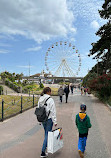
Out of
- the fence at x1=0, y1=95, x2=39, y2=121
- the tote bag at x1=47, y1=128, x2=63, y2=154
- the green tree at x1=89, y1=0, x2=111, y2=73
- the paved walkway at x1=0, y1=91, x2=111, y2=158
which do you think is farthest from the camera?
the green tree at x1=89, y1=0, x2=111, y2=73

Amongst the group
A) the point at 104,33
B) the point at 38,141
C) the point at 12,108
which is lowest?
the point at 38,141

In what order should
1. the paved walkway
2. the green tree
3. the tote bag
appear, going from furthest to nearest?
the green tree → the paved walkway → the tote bag

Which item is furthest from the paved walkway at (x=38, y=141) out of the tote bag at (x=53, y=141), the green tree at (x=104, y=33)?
the green tree at (x=104, y=33)

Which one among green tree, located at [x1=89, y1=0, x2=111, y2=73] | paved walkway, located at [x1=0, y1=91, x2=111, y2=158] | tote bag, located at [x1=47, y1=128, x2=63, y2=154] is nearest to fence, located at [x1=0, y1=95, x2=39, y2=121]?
paved walkway, located at [x1=0, y1=91, x2=111, y2=158]

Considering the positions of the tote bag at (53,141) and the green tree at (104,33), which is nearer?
the tote bag at (53,141)

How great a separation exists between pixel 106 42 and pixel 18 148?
21.4 metres

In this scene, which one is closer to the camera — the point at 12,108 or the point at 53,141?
the point at 53,141

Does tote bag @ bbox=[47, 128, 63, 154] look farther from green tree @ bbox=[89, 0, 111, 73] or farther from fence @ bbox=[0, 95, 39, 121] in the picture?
green tree @ bbox=[89, 0, 111, 73]

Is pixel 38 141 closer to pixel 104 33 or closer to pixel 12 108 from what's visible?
pixel 12 108

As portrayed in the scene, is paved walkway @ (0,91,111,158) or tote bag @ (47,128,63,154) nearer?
tote bag @ (47,128,63,154)

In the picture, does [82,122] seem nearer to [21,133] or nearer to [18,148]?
[18,148]

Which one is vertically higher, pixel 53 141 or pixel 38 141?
pixel 53 141

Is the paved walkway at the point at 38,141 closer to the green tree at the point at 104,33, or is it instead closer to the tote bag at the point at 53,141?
the tote bag at the point at 53,141

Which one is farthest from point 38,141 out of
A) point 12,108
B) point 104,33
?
point 104,33
